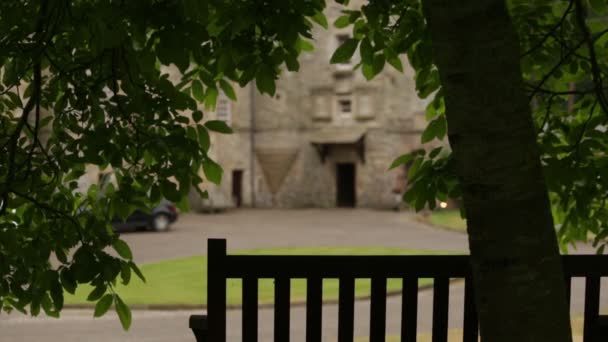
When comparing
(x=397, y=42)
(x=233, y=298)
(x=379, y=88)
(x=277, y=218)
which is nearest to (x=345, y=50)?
(x=397, y=42)

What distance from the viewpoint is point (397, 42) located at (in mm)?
4973

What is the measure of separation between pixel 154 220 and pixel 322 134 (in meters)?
16.2

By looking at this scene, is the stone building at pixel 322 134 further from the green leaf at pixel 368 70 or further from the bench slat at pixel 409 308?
the bench slat at pixel 409 308

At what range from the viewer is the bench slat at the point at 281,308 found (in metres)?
3.84

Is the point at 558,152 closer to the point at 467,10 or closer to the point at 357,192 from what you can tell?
the point at 467,10

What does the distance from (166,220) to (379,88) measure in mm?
16866

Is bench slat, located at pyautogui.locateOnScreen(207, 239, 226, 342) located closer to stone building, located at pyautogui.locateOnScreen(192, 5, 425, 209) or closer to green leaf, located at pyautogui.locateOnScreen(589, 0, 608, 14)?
green leaf, located at pyautogui.locateOnScreen(589, 0, 608, 14)

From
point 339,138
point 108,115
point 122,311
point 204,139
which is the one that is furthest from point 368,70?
point 339,138

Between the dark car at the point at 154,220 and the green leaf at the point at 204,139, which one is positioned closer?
the green leaf at the point at 204,139

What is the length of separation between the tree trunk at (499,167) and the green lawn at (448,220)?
25.9m

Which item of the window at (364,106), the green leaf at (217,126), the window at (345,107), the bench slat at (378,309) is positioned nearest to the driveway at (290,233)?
the window at (364,106)

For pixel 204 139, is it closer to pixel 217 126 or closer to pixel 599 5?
pixel 217 126

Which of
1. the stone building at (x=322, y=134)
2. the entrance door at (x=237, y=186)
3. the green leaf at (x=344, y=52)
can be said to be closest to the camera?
the green leaf at (x=344, y=52)

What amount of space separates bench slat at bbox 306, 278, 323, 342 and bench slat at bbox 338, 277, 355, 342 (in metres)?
0.10
